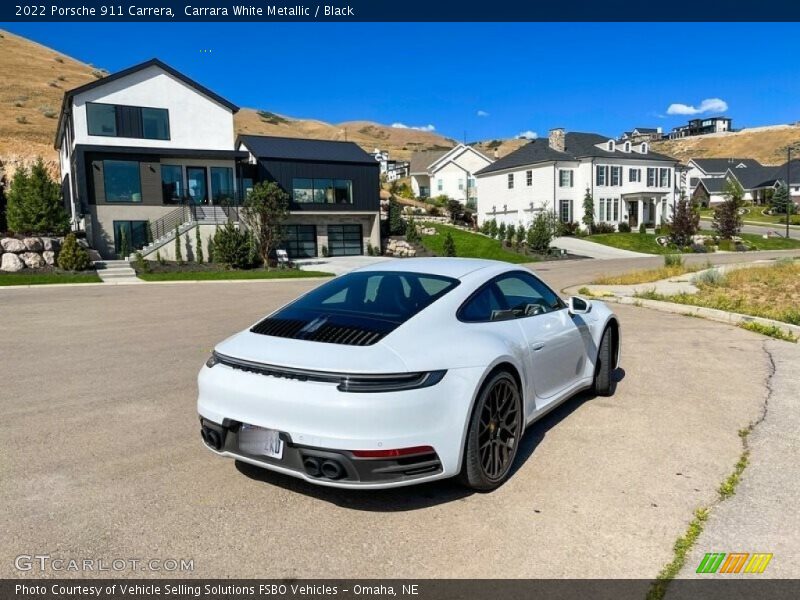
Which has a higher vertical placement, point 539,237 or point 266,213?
point 266,213

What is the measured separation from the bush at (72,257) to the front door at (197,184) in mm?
9298

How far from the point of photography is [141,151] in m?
30.7

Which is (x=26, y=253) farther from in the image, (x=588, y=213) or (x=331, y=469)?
(x=588, y=213)

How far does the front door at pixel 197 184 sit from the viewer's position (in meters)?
32.8

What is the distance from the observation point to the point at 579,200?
169 ft

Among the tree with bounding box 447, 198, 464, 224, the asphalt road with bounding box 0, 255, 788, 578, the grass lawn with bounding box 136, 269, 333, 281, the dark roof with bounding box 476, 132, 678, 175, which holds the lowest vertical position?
the asphalt road with bounding box 0, 255, 788, 578

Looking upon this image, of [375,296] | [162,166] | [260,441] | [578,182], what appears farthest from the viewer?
[578,182]

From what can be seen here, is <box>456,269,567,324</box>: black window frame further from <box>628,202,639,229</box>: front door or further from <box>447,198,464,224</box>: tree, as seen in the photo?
<box>628,202,639,229</box>: front door

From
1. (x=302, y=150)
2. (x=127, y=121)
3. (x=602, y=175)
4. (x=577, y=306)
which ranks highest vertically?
(x=127, y=121)

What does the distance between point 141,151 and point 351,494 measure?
31243 millimetres

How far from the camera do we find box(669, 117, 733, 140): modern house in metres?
176

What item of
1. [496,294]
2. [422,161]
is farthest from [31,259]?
[422,161]

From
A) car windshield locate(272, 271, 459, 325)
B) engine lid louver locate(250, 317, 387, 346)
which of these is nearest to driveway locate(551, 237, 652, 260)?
car windshield locate(272, 271, 459, 325)

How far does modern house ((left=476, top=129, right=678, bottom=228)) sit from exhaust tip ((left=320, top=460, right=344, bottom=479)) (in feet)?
162
